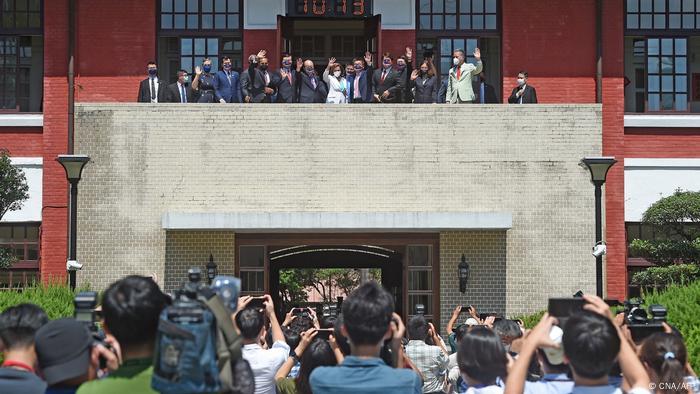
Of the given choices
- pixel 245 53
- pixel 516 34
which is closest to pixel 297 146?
pixel 245 53

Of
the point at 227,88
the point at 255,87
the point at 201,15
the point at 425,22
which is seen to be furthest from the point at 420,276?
the point at 201,15

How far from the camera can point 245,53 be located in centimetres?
2683

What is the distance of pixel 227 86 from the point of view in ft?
80.3

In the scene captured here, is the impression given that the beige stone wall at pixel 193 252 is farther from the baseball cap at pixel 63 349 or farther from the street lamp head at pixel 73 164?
the baseball cap at pixel 63 349

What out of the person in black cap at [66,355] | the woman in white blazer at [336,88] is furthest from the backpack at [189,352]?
the woman in white blazer at [336,88]

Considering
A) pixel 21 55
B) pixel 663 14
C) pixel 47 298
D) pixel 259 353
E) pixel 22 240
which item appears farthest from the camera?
pixel 663 14

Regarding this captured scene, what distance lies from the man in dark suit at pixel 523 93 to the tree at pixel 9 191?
10133mm

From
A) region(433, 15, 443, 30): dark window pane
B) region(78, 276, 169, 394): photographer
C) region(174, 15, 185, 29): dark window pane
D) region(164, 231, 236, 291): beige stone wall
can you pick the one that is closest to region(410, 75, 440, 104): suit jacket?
region(433, 15, 443, 30): dark window pane

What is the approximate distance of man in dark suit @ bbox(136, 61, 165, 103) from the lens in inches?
968

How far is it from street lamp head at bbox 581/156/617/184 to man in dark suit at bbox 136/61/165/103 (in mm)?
9102

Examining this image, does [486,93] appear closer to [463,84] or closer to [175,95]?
[463,84]

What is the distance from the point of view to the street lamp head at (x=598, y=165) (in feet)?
64.7

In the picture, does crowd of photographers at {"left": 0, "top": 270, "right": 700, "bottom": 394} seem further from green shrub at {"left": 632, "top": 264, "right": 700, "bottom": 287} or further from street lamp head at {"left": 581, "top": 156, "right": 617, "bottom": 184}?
green shrub at {"left": 632, "top": 264, "right": 700, "bottom": 287}

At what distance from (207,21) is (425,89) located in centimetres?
581
